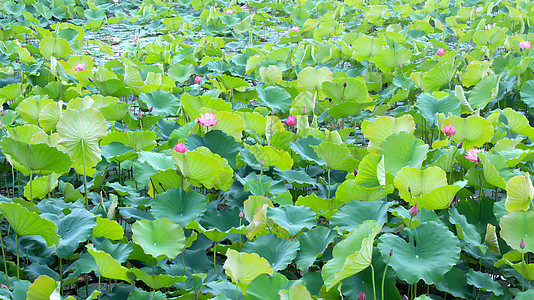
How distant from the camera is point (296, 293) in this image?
1.21 meters

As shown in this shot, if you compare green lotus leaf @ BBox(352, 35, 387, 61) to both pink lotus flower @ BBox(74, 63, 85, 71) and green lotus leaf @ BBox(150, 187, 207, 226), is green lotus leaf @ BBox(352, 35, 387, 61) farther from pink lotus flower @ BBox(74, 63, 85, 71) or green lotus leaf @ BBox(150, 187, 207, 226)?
green lotus leaf @ BBox(150, 187, 207, 226)

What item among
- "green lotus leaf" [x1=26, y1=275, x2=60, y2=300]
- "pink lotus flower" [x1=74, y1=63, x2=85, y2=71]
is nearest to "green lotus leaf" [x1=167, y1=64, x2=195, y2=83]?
"pink lotus flower" [x1=74, y1=63, x2=85, y2=71]

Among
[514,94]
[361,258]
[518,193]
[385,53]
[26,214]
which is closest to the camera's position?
[361,258]

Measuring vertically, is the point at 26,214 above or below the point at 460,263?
above

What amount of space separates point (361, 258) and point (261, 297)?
270mm

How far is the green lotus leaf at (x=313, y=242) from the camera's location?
1.51 metres

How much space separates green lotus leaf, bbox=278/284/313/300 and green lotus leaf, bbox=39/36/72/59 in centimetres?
300

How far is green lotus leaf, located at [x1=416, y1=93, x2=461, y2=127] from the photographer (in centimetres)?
221

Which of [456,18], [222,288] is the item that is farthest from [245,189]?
[456,18]

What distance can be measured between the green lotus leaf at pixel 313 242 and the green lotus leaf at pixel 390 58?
6.32 feet

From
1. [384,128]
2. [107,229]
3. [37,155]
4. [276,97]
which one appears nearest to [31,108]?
[37,155]

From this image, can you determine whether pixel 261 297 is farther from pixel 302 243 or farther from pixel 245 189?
pixel 245 189

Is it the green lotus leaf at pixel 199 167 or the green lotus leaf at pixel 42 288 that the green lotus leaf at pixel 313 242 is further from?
the green lotus leaf at pixel 42 288

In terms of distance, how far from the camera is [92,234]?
1580mm
